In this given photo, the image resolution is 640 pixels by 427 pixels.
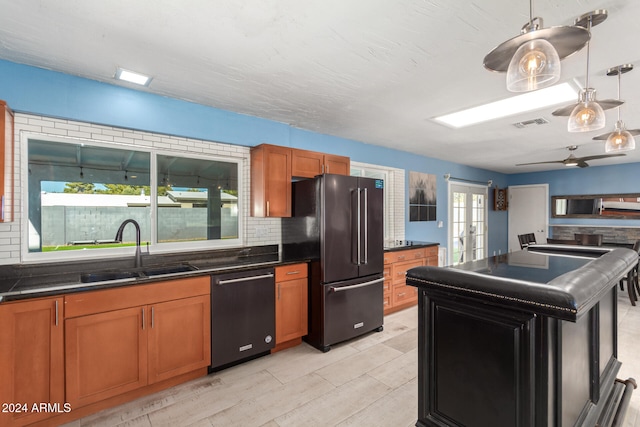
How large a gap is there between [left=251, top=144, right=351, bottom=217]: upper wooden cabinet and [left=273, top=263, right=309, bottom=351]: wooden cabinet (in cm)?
67

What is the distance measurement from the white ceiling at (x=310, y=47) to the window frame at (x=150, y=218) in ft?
1.80

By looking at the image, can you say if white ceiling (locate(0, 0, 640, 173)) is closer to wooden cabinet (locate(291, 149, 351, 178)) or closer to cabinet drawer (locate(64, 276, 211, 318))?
wooden cabinet (locate(291, 149, 351, 178))

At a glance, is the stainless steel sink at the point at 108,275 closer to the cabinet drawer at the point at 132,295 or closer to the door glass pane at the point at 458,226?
the cabinet drawer at the point at 132,295

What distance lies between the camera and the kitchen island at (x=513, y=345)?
48.9 inches

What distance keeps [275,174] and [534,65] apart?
2.50 m

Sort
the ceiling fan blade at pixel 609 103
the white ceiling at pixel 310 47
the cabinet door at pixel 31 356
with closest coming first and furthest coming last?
the white ceiling at pixel 310 47
the cabinet door at pixel 31 356
the ceiling fan blade at pixel 609 103

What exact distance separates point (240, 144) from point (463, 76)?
2284 millimetres

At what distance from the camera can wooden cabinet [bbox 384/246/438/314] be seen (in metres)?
4.06

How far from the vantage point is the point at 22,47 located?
1979 mm

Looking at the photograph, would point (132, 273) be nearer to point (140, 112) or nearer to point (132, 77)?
point (140, 112)

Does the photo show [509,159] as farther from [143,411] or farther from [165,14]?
[143,411]

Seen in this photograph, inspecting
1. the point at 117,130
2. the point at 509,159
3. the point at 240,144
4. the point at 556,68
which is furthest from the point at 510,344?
the point at 509,159

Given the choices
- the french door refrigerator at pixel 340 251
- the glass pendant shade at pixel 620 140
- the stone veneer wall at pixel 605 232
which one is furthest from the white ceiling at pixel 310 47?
the stone veneer wall at pixel 605 232

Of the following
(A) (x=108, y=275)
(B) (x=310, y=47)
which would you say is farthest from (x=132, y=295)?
(B) (x=310, y=47)
